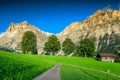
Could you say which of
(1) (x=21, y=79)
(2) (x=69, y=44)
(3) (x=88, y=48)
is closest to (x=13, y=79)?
(1) (x=21, y=79)

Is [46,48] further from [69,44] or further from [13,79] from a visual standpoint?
[13,79]

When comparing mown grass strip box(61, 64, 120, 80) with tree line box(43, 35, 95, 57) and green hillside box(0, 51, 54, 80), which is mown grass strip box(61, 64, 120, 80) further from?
tree line box(43, 35, 95, 57)

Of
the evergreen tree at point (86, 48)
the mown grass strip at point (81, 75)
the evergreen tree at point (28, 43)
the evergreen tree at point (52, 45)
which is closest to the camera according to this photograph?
the mown grass strip at point (81, 75)

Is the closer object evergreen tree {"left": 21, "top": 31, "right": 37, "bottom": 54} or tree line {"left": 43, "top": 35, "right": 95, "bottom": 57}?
tree line {"left": 43, "top": 35, "right": 95, "bottom": 57}

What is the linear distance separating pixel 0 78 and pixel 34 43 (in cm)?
12118

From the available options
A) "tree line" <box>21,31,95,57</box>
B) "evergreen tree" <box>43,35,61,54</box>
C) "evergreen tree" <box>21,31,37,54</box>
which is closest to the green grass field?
"tree line" <box>21,31,95,57</box>

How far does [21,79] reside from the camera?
65.0 feet

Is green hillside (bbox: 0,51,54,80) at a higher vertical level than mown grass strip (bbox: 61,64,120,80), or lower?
higher

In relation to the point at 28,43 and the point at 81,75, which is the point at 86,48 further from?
the point at 81,75

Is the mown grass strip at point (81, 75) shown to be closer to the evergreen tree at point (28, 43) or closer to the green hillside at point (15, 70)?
the green hillside at point (15, 70)

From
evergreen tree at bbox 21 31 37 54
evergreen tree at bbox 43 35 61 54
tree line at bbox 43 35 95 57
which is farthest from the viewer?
evergreen tree at bbox 43 35 61 54

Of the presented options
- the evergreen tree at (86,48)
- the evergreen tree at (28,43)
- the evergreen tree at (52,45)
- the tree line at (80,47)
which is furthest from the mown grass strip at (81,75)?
the evergreen tree at (28,43)

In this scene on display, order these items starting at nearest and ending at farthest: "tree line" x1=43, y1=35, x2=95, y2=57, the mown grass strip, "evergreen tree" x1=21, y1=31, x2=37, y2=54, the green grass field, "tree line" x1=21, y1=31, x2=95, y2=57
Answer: the green grass field
the mown grass strip
"tree line" x1=43, y1=35, x2=95, y2=57
"tree line" x1=21, y1=31, x2=95, y2=57
"evergreen tree" x1=21, y1=31, x2=37, y2=54

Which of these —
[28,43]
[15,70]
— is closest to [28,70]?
[15,70]
